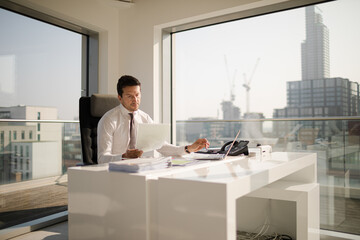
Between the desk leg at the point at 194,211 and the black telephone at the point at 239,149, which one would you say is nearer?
the desk leg at the point at 194,211

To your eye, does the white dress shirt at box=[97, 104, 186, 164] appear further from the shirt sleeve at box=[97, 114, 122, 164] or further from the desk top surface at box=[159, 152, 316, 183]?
the desk top surface at box=[159, 152, 316, 183]

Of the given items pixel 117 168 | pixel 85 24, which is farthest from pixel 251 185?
pixel 85 24

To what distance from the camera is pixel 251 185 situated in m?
1.31

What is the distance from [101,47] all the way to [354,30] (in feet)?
9.10

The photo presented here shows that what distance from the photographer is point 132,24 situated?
12.6 feet

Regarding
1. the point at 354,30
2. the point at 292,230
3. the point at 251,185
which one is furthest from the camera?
the point at 354,30

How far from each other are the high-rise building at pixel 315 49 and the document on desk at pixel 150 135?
188 cm

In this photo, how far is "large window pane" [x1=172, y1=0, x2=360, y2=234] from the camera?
2762mm

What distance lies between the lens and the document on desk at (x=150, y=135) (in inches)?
64.4

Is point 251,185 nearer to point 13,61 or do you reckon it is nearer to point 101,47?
point 13,61

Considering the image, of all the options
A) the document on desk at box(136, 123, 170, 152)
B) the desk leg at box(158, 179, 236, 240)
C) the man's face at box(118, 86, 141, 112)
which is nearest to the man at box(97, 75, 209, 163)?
the man's face at box(118, 86, 141, 112)

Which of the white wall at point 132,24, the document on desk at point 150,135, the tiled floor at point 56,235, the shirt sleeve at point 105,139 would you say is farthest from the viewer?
the white wall at point 132,24

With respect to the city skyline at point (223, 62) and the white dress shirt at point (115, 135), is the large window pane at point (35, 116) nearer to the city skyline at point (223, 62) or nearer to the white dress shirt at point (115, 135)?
the city skyline at point (223, 62)

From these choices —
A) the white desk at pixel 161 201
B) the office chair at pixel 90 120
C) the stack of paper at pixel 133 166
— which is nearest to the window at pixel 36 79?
the office chair at pixel 90 120
